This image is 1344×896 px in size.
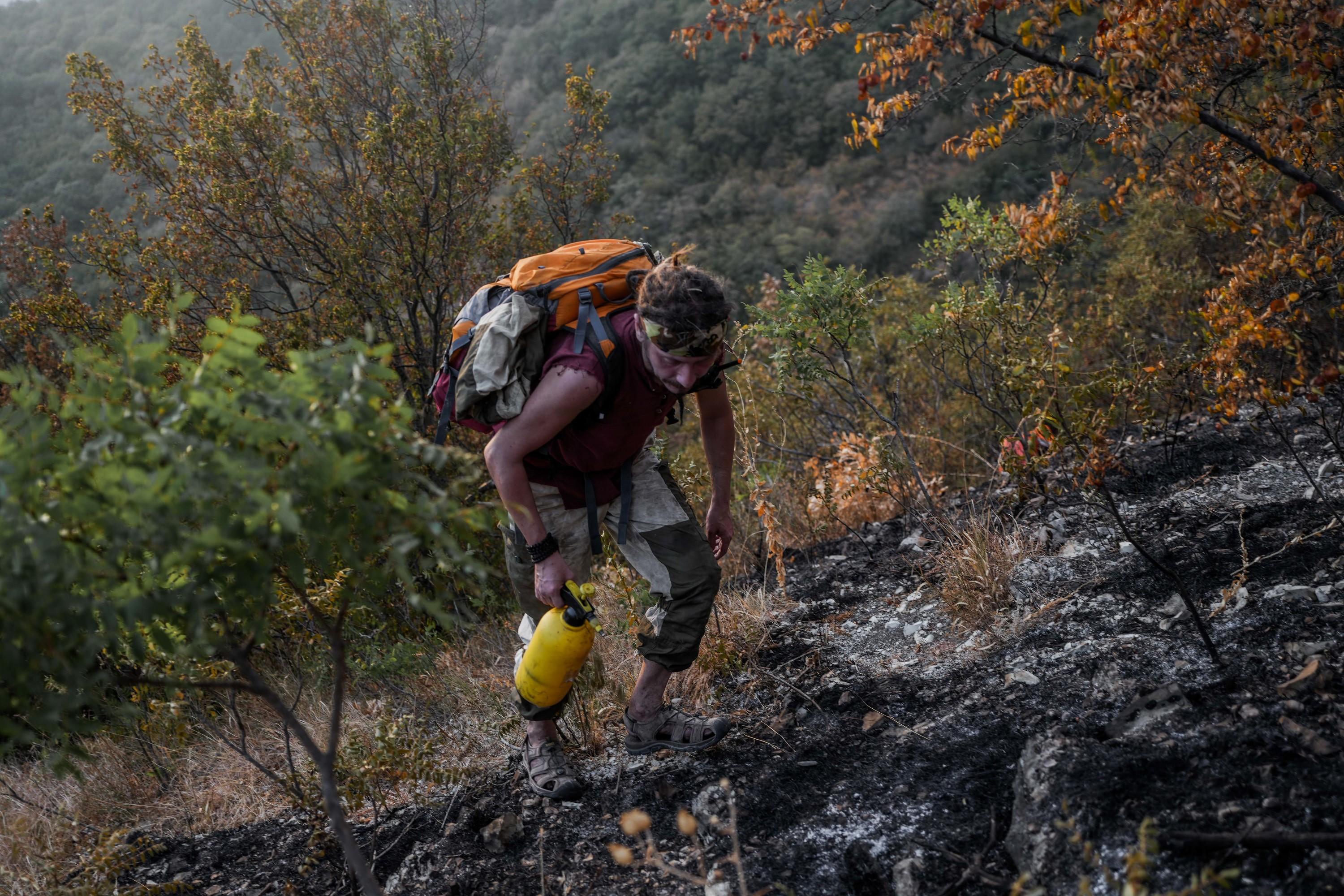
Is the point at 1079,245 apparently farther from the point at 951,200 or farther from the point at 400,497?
the point at 400,497

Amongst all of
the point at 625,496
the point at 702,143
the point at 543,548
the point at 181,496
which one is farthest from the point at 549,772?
the point at 702,143

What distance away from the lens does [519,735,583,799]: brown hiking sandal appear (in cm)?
284

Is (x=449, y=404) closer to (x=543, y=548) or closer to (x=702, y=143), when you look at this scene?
(x=543, y=548)

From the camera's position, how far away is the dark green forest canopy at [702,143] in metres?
20.8

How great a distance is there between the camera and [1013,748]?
2.46 m

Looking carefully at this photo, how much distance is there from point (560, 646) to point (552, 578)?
0.20 metres

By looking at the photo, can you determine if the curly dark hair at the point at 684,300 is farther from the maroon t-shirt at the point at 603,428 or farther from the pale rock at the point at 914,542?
the pale rock at the point at 914,542

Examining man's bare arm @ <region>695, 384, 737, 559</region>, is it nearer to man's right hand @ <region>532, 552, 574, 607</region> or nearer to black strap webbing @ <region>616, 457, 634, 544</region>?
black strap webbing @ <region>616, 457, 634, 544</region>

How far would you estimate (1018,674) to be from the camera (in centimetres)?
287

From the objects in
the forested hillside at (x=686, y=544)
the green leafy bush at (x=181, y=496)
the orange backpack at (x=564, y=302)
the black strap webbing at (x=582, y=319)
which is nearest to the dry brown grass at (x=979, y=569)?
the forested hillside at (x=686, y=544)

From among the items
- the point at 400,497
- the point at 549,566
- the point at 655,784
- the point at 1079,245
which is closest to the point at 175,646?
the point at 400,497

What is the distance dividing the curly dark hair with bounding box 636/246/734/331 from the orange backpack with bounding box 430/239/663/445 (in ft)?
0.56

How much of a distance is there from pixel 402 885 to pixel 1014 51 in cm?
316

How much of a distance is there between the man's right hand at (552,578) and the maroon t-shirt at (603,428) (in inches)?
11.1
